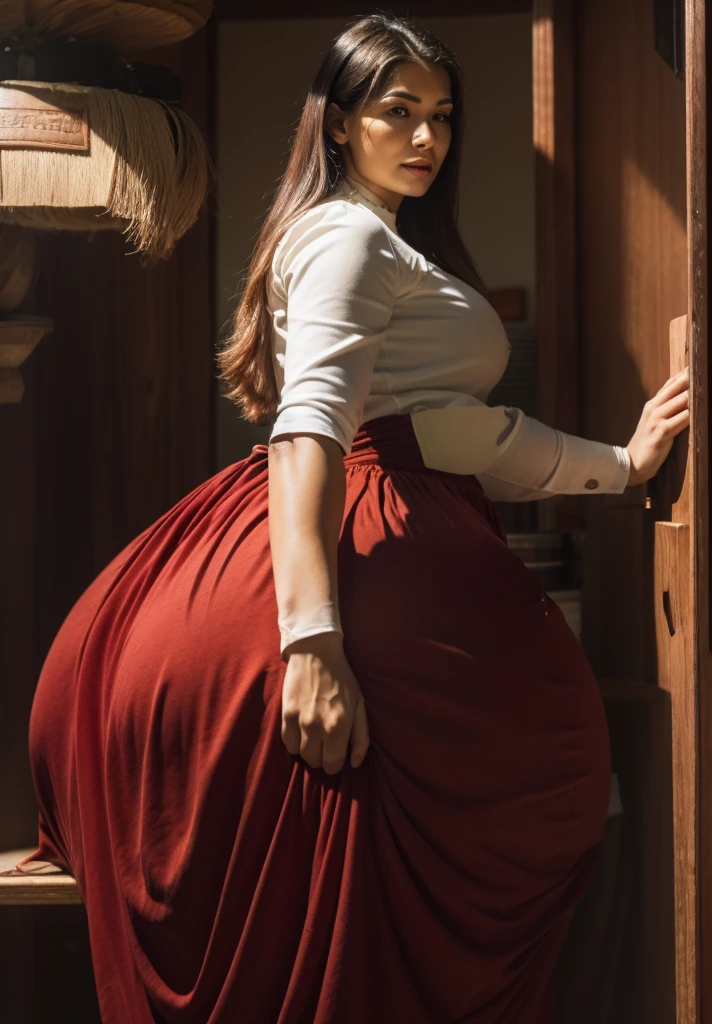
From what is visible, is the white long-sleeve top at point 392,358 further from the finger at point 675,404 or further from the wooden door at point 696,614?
the wooden door at point 696,614

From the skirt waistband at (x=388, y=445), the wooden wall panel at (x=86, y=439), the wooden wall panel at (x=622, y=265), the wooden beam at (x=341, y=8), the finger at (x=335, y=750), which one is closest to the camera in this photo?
the finger at (x=335, y=750)

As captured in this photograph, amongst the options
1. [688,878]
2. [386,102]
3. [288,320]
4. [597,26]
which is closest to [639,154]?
[597,26]

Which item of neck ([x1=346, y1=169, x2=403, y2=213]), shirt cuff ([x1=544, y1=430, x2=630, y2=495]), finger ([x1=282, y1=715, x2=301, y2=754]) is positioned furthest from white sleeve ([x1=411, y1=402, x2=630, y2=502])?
finger ([x1=282, y1=715, x2=301, y2=754])

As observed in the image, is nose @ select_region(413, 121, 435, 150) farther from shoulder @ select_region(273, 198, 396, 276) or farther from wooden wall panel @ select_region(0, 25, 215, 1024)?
wooden wall panel @ select_region(0, 25, 215, 1024)

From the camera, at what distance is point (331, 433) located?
143 centimetres

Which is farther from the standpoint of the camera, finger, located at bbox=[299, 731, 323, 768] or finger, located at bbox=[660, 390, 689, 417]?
finger, located at bbox=[660, 390, 689, 417]

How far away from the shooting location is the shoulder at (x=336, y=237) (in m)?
1.54

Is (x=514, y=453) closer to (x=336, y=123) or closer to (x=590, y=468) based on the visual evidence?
(x=590, y=468)

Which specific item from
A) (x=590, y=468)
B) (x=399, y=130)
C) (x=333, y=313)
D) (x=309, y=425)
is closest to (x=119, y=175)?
(x=399, y=130)

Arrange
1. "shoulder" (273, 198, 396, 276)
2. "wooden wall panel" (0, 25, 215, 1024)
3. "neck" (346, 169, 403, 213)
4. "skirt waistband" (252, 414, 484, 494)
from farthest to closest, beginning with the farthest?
1. "wooden wall panel" (0, 25, 215, 1024)
2. "neck" (346, 169, 403, 213)
3. "skirt waistband" (252, 414, 484, 494)
4. "shoulder" (273, 198, 396, 276)

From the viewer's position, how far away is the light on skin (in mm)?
1688

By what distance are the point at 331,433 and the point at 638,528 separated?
905mm

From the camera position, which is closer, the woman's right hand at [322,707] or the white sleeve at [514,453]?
the woman's right hand at [322,707]

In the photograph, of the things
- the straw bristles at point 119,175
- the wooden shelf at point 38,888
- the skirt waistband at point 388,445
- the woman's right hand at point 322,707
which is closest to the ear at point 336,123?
the straw bristles at point 119,175
